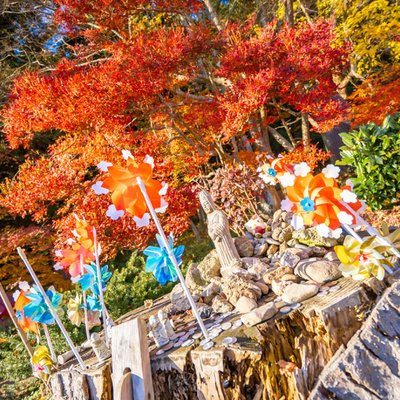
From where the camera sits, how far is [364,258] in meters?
1.97

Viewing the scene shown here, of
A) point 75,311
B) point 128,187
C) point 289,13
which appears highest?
point 289,13

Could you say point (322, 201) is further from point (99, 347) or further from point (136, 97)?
point (136, 97)

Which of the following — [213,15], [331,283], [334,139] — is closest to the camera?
[331,283]

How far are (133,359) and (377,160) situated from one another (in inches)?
126

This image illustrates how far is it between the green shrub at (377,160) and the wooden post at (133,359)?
3.06 meters

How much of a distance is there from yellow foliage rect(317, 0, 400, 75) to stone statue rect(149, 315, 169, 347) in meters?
6.47

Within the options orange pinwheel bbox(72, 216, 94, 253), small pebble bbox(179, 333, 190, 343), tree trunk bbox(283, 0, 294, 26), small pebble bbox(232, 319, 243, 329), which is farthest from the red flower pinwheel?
tree trunk bbox(283, 0, 294, 26)

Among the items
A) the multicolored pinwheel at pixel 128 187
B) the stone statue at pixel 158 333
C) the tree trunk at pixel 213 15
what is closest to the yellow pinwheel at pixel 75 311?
the stone statue at pixel 158 333

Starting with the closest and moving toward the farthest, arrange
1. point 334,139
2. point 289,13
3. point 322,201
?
point 322,201 < point 289,13 < point 334,139

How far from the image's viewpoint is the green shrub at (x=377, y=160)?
12.6 ft

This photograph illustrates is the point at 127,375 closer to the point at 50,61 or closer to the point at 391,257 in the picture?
the point at 391,257

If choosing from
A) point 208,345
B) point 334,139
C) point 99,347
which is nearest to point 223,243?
point 208,345

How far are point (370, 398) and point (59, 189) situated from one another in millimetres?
4943

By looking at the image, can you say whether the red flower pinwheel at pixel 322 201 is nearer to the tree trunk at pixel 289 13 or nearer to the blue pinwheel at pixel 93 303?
the blue pinwheel at pixel 93 303
